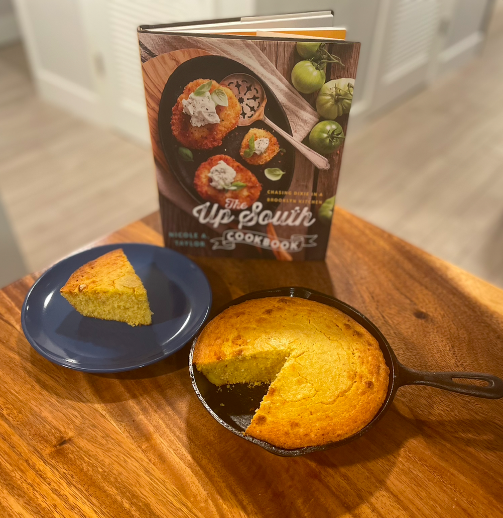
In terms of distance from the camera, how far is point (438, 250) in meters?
2.01

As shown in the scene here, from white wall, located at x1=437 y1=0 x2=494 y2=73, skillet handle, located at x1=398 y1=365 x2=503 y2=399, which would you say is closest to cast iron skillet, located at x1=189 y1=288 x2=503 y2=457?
skillet handle, located at x1=398 y1=365 x2=503 y2=399

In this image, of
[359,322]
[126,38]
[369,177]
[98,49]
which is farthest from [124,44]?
[359,322]

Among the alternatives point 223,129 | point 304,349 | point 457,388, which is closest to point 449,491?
point 457,388

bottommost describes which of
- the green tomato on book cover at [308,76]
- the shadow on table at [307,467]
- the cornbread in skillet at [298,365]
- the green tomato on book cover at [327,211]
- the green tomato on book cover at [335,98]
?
the shadow on table at [307,467]

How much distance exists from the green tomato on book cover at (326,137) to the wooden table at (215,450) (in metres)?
0.30

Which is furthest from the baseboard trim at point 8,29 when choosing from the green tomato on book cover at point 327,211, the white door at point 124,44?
the green tomato on book cover at point 327,211

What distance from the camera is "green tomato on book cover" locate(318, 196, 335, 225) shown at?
819mm

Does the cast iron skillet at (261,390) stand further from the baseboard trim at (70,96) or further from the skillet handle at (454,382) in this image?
the baseboard trim at (70,96)

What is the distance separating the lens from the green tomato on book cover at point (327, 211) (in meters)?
0.82

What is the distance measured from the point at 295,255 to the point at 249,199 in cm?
15

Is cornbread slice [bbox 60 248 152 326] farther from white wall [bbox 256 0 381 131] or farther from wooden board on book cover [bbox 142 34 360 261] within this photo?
white wall [bbox 256 0 381 131]

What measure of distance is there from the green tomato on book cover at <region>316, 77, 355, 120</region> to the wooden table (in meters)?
0.35

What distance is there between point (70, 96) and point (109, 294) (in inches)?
98.8

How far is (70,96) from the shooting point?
9.40 feet
